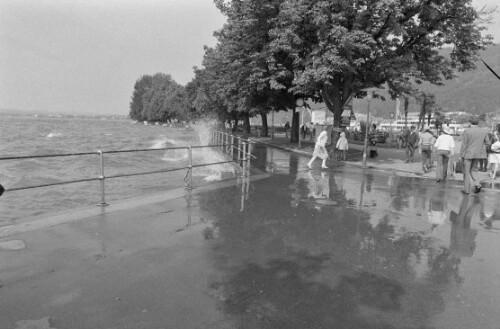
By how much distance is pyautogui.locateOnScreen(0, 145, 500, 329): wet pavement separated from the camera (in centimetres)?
354

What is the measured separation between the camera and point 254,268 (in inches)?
181

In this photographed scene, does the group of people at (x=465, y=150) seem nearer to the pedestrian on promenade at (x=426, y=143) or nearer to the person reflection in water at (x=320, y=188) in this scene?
the pedestrian on promenade at (x=426, y=143)

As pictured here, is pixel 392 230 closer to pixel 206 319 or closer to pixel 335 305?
pixel 335 305

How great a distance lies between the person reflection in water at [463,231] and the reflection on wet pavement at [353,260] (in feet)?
0.07

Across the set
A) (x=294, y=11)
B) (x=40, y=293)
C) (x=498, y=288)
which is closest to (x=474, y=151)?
(x=498, y=288)

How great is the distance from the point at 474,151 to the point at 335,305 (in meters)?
7.79

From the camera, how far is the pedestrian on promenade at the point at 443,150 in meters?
12.3

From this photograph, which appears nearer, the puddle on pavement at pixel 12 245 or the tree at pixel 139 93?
the puddle on pavement at pixel 12 245

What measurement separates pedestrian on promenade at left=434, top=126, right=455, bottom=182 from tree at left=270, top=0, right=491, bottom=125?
18.0ft

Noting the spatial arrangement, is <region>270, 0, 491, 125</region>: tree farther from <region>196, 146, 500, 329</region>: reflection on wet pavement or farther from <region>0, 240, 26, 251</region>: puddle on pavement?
<region>0, 240, 26, 251</region>: puddle on pavement

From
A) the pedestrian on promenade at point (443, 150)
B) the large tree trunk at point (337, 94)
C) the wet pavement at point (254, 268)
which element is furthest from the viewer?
the large tree trunk at point (337, 94)

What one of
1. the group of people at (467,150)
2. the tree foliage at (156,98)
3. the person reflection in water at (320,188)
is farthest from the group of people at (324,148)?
the tree foliage at (156,98)

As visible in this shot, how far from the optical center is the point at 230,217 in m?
6.92

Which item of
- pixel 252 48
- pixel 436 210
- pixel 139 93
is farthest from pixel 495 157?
pixel 139 93
